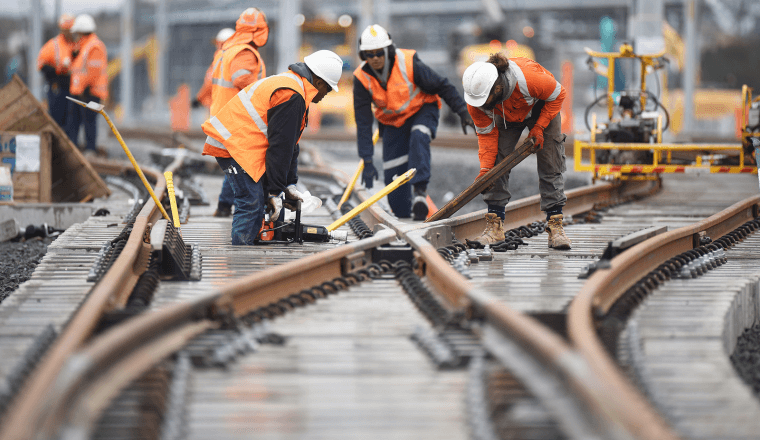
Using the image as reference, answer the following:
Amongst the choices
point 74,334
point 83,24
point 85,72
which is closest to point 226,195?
point 74,334

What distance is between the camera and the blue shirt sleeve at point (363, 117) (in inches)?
309

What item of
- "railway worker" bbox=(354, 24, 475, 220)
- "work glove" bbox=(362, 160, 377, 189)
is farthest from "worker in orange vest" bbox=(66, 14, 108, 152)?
"railway worker" bbox=(354, 24, 475, 220)

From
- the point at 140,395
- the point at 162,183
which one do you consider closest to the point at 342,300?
the point at 140,395

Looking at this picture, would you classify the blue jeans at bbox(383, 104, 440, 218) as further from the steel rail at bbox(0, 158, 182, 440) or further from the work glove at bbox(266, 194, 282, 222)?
the steel rail at bbox(0, 158, 182, 440)

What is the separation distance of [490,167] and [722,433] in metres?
3.88

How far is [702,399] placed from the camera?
3.18 metres

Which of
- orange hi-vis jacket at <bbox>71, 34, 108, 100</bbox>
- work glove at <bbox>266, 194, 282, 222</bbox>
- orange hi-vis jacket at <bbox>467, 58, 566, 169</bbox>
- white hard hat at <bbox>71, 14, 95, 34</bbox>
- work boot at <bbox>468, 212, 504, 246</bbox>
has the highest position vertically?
white hard hat at <bbox>71, 14, 95, 34</bbox>

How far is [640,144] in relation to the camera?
33.4 feet

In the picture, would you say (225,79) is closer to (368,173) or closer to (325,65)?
(368,173)

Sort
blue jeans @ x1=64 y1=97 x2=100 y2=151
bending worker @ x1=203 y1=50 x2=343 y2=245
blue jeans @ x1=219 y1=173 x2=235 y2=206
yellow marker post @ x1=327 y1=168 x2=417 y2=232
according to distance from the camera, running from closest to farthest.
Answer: bending worker @ x1=203 y1=50 x2=343 y2=245 → yellow marker post @ x1=327 y1=168 x2=417 y2=232 → blue jeans @ x1=219 y1=173 x2=235 y2=206 → blue jeans @ x1=64 y1=97 x2=100 y2=151

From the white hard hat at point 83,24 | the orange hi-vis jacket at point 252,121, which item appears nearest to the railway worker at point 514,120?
the orange hi-vis jacket at point 252,121

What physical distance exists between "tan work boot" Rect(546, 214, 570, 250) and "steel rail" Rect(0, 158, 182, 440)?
2710mm

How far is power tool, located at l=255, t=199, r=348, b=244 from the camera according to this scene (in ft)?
21.2

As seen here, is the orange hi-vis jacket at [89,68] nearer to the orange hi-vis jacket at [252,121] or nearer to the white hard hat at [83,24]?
the white hard hat at [83,24]
